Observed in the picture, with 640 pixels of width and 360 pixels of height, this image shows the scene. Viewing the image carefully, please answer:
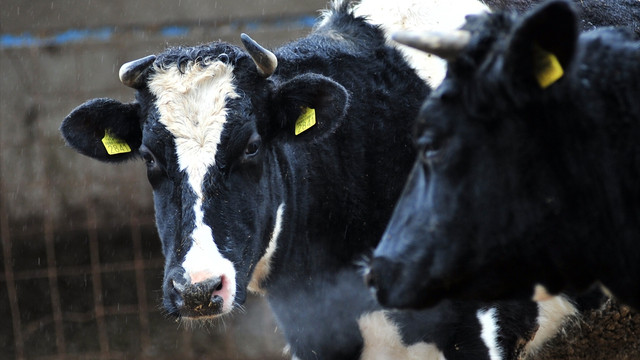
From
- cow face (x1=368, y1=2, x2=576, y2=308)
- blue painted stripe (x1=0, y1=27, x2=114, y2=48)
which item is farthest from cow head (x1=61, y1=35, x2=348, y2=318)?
blue painted stripe (x1=0, y1=27, x2=114, y2=48)

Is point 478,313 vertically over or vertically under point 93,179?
over

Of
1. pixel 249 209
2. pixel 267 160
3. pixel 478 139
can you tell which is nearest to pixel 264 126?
pixel 267 160

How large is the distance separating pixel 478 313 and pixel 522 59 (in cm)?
174

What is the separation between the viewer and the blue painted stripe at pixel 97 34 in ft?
24.6

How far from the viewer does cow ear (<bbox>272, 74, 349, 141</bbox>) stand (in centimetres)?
387

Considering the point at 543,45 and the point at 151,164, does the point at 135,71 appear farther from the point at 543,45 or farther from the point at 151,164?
the point at 543,45

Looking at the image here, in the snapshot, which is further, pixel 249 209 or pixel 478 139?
pixel 249 209

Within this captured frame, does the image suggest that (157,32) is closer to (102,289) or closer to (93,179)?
(93,179)

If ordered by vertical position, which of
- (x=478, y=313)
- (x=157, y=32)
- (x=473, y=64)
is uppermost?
(x=473, y=64)

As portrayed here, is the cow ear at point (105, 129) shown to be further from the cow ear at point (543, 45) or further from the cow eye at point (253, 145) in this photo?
the cow ear at point (543, 45)

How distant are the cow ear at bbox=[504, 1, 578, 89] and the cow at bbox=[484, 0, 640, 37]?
2.08 metres

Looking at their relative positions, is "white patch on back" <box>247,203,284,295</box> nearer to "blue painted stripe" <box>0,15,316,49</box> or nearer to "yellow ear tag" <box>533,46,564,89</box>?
"yellow ear tag" <box>533,46,564,89</box>

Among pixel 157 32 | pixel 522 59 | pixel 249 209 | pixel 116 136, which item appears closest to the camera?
pixel 522 59

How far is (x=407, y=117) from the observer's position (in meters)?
4.10
